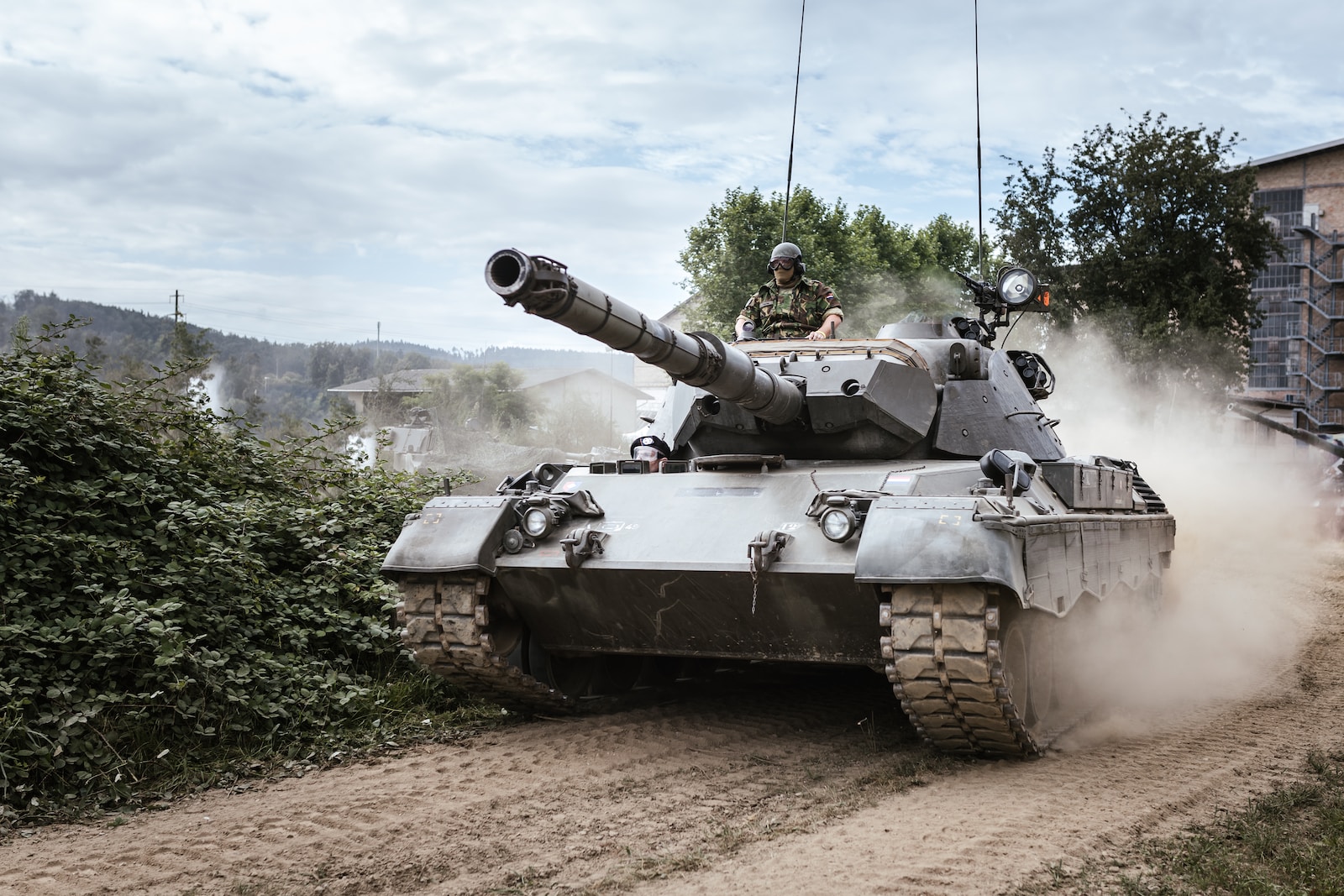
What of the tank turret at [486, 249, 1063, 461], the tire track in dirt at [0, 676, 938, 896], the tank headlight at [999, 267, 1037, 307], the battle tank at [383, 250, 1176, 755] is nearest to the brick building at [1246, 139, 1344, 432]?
the tank headlight at [999, 267, 1037, 307]

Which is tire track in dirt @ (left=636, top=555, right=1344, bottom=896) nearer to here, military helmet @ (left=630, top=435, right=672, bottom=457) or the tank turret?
the tank turret

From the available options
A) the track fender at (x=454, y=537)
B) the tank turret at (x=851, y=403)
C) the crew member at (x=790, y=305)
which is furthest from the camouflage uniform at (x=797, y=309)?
the track fender at (x=454, y=537)

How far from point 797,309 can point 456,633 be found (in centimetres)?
406

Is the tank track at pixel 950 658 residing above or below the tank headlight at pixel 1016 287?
below

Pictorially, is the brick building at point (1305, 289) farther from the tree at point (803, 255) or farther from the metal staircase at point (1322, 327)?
the tree at point (803, 255)

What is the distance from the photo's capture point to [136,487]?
26.4 ft

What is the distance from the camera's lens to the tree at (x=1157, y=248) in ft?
94.5

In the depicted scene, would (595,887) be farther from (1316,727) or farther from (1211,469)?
(1211,469)

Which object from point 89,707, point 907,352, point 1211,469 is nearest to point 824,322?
point 907,352

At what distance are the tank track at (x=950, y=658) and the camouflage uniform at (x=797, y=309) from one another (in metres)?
3.94

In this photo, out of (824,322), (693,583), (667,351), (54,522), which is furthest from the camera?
(824,322)

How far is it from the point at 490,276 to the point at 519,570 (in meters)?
2.48

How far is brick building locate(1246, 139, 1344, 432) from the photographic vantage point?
151 feet

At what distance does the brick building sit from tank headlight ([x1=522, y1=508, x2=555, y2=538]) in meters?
43.7
